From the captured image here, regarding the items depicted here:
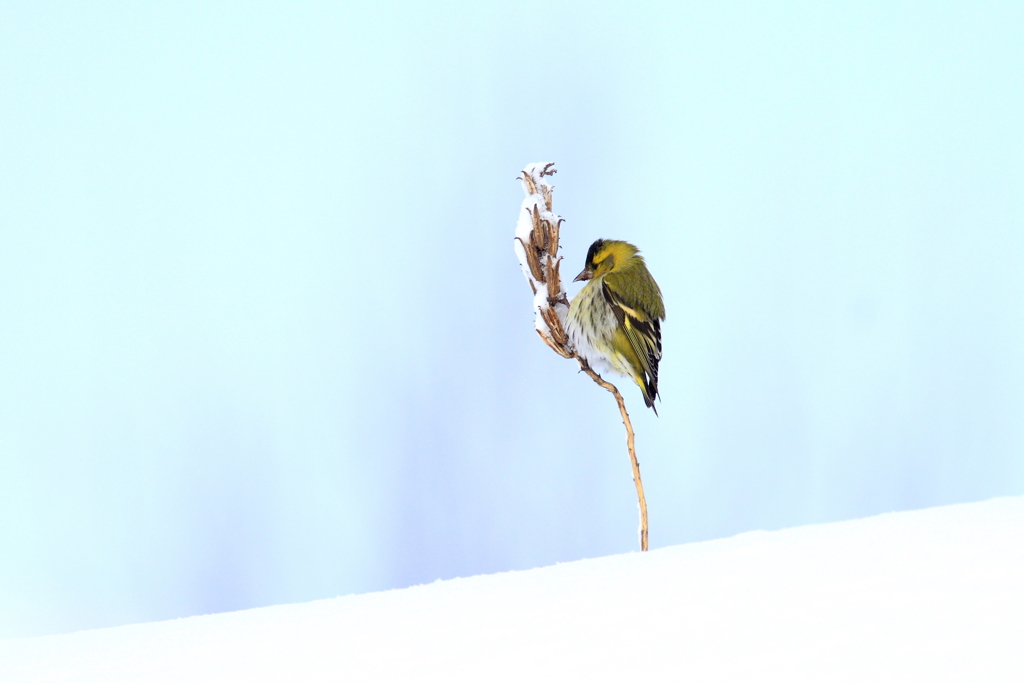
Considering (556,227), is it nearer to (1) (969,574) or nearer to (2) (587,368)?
(2) (587,368)

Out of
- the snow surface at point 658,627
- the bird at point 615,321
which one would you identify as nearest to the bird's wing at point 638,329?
the bird at point 615,321

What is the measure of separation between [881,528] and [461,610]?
1.22 meters

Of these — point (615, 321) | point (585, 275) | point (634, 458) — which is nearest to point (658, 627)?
point (634, 458)

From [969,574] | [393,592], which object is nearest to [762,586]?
[969,574]

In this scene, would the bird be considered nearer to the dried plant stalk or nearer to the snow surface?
the dried plant stalk

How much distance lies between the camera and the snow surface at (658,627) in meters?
1.37

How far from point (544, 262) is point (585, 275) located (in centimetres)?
44

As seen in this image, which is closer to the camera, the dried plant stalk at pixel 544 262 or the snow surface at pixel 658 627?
the snow surface at pixel 658 627

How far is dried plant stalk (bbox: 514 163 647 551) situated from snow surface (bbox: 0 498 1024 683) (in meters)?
0.74

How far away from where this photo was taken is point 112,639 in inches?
75.5

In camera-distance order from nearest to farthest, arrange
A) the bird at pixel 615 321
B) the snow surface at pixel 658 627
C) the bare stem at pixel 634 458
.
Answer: the snow surface at pixel 658 627, the bare stem at pixel 634 458, the bird at pixel 615 321

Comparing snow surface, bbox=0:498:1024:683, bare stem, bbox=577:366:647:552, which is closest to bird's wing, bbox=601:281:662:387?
bare stem, bbox=577:366:647:552

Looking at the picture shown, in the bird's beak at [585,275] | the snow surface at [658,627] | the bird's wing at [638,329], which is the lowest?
the snow surface at [658,627]

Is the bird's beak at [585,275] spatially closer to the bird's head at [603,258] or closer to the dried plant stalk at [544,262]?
the bird's head at [603,258]
